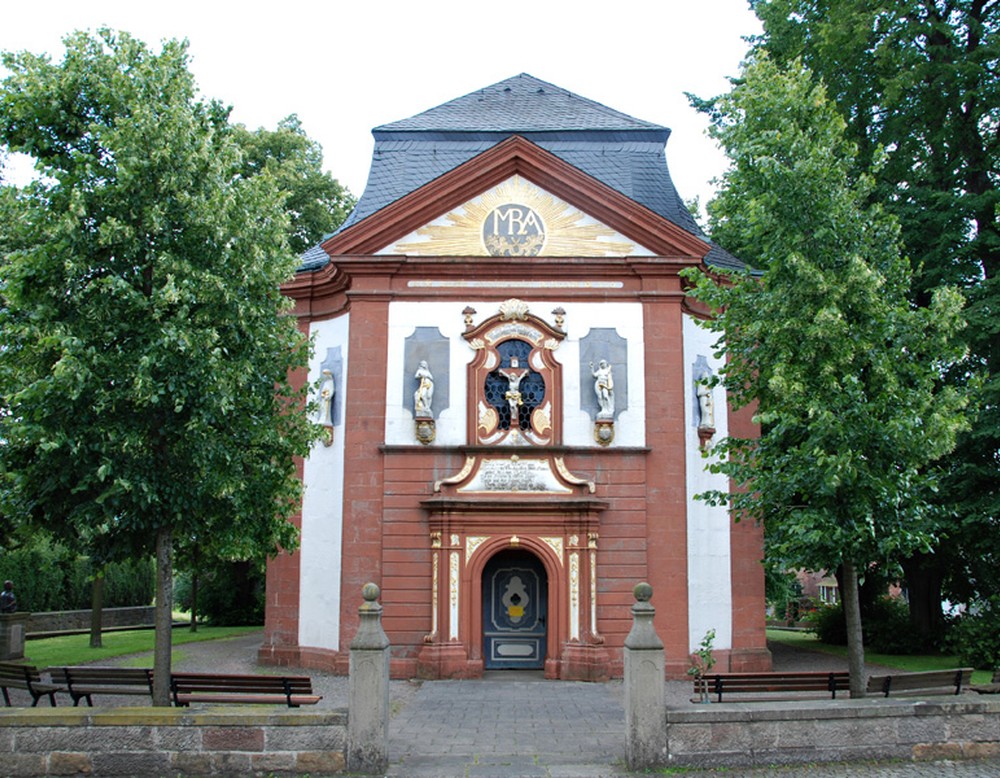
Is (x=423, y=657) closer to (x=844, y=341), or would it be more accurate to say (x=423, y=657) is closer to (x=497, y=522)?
(x=497, y=522)

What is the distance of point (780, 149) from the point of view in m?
12.8

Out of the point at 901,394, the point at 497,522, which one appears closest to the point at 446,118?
the point at 497,522

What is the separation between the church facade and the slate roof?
4.60 feet

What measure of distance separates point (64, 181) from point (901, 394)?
414 inches

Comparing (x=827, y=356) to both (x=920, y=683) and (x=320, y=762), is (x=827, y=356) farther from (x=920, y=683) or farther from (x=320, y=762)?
(x=320, y=762)

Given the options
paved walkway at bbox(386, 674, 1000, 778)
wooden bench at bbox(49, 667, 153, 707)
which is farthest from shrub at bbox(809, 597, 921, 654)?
wooden bench at bbox(49, 667, 153, 707)

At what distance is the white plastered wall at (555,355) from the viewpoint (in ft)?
61.2

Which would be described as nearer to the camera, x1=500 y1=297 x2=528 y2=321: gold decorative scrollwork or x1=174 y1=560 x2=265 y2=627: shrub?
x1=500 y1=297 x2=528 y2=321: gold decorative scrollwork

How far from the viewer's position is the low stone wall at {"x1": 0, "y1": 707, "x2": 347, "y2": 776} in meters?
9.37

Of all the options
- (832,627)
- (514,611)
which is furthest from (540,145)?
(832,627)

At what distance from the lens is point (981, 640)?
19.2 meters

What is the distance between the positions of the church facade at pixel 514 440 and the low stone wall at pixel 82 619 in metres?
15.9

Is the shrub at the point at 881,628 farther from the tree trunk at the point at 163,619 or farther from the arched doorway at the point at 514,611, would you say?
the tree trunk at the point at 163,619

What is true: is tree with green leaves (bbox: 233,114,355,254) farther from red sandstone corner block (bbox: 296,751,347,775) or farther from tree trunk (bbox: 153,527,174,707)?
red sandstone corner block (bbox: 296,751,347,775)
